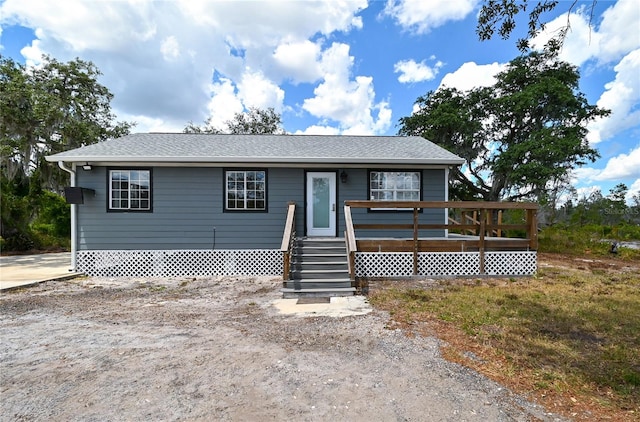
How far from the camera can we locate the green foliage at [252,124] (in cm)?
2545

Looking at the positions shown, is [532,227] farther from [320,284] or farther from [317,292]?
[317,292]

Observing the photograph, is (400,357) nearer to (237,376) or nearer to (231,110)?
→ (237,376)

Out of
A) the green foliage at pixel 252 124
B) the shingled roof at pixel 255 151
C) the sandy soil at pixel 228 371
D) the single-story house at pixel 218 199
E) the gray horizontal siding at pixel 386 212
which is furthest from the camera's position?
the green foliage at pixel 252 124

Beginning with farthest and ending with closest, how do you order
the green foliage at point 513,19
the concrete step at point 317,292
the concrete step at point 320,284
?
1. the concrete step at point 320,284
2. the concrete step at point 317,292
3. the green foliage at point 513,19

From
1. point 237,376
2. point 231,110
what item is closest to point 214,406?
point 237,376

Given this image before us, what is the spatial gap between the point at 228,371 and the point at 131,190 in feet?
23.3

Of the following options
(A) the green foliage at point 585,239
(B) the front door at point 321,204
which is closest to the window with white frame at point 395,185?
(B) the front door at point 321,204

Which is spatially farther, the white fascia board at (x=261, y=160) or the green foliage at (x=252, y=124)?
the green foliage at (x=252, y=124)

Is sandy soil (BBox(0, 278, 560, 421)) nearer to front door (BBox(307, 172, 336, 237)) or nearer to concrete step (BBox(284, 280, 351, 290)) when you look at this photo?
concrete step (BBox(284, 280, 351, 290))

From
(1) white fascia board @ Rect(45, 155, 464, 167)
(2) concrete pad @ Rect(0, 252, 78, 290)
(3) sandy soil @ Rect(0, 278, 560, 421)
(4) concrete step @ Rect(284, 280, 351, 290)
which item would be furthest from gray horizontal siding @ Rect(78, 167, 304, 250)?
(3) sandy soil @ Rect(0, 278, 560, 421)

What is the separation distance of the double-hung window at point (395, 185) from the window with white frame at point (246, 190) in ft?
10.1

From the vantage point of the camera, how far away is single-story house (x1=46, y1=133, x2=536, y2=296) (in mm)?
8359

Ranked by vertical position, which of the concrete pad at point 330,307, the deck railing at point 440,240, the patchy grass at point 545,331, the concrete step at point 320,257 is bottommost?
the concrete pad at point 330,307

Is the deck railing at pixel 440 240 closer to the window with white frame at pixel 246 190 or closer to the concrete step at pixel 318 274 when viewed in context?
the concrete step at pixel 318 274
